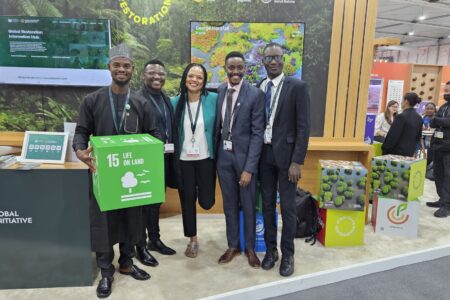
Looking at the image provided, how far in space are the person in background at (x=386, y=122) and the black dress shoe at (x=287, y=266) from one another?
3.14 metres

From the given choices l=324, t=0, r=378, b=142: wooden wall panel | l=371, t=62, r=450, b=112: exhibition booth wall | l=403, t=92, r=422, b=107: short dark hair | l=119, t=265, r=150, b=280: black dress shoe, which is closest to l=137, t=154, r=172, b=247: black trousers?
l=119, t=265, r=150, b=280: black dress shoe

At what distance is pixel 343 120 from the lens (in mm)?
3783

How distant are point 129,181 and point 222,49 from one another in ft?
6.87

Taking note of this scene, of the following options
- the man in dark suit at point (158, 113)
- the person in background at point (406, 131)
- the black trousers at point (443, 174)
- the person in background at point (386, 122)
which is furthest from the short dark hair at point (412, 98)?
the man in dark suit at point (158, 113)

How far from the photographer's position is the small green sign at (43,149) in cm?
244

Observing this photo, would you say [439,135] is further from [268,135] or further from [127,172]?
[127,172]

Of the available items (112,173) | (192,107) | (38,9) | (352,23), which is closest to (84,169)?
(112,173)

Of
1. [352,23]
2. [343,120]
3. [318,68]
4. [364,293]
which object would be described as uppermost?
[352,23]

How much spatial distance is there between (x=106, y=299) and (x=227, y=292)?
802 mm

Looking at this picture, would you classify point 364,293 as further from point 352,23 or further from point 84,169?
point 352,23

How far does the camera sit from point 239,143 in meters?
2.56

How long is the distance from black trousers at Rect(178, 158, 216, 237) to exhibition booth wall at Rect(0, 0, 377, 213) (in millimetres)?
1284

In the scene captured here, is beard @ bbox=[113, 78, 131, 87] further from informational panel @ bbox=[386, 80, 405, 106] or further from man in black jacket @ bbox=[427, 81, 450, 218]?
informational panel @ bbox=[386, 80, 405, 106]

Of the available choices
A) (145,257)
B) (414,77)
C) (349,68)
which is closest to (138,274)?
(145,257)
